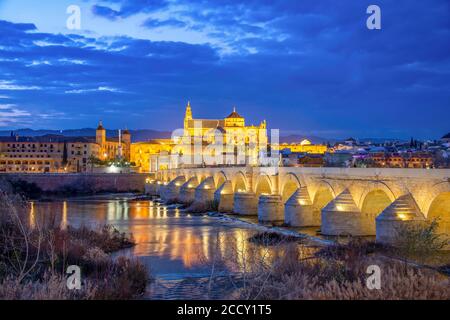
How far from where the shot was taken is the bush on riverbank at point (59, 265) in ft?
30.3

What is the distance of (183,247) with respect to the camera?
20.5 metres

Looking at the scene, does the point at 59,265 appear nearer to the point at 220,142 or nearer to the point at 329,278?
the point at 329,278

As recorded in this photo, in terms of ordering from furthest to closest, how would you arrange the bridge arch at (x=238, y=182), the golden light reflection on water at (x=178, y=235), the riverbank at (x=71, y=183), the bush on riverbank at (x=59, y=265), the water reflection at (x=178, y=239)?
the riverbank at (x=71, y=183)
the bridge arch at (x=238, y=182)
the golden light reflection on water at (x=178, y=235)
the water reflection at (x=178, y=239)
the bush on riverbank at (x=59, y=265)

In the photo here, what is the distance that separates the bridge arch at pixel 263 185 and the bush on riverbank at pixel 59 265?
1259 centimetres

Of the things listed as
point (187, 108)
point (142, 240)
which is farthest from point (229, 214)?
point (187, 108)

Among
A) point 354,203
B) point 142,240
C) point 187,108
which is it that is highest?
point 187,108

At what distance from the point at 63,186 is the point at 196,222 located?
35562mm

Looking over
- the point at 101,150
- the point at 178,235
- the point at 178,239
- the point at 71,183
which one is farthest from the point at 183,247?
the point at 101,150

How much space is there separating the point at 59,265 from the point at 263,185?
2007 centimetres

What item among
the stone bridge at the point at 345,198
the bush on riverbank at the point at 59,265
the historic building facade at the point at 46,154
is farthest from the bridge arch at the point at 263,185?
the historic building facade at the point at 46,154

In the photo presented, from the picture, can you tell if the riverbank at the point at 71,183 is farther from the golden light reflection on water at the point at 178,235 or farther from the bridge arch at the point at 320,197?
the bridge arch at the point at 320,197
